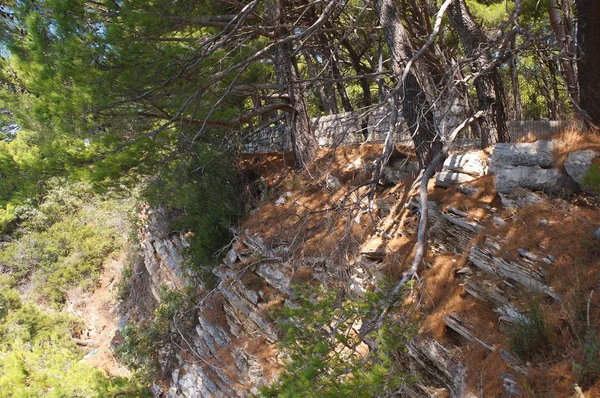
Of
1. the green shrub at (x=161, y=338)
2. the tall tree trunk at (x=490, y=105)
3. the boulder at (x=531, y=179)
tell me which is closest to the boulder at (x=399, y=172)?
the tall tree trunk at (x=490, y=105)

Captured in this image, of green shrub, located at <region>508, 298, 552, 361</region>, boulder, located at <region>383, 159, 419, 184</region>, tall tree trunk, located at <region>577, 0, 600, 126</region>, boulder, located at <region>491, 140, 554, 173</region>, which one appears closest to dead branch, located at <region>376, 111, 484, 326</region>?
boulder, located at <region>491, 140, 554, 173</region>

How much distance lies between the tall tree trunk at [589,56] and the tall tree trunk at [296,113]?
4589mm

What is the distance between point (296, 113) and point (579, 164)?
216 inches

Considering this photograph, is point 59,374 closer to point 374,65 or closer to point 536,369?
point 536,369

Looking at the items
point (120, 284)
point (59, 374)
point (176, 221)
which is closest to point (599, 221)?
point (59, 374)

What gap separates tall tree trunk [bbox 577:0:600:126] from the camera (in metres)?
5.48

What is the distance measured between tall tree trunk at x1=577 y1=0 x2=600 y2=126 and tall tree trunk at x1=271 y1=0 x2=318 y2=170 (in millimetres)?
4589

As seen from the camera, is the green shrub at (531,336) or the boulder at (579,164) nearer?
the green shrub at (531,336)

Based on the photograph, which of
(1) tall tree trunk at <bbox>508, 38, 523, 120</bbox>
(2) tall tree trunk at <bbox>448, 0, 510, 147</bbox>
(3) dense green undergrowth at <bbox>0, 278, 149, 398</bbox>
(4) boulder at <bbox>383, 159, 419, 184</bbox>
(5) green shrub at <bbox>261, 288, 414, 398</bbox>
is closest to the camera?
(5) green shrub at <bbox>261, 288, 414, 398</bbox>

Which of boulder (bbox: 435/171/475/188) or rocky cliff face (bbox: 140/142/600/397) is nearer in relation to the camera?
rocky cliff face (bbox: 140/142/600/397)

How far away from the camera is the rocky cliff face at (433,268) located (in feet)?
12.8

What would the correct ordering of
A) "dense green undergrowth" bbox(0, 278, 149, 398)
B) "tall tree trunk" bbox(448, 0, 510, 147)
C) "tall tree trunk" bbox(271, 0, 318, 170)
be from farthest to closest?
"tall tree trunk" bbox(271, 0, 318, 170) < "dense green undergrowth" bbox(0, 278, 149, 398) < "tall tree trunk" bbox(448, 0, 510, 147)

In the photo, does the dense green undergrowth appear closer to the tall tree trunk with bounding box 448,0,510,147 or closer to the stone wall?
the stone wall

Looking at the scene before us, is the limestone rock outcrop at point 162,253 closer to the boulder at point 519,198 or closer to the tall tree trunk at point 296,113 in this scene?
the tall tree trunk at point 296,113
